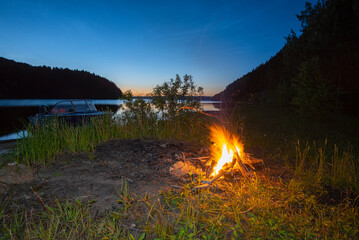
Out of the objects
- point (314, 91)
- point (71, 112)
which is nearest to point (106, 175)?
point (71, 112)

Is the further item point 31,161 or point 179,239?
point 31,161

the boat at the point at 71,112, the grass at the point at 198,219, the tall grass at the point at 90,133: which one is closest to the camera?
the grass at the point at 198,219

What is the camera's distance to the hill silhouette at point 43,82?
3816 inches

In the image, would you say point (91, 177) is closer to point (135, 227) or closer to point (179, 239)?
point (135, 227)

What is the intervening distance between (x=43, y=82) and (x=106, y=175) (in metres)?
128

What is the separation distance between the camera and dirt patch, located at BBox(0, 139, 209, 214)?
305cm

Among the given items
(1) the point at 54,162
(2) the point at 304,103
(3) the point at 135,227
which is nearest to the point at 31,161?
(1) the point at 54,162

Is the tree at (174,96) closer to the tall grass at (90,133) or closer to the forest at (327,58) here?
the tall grass at (90,133)

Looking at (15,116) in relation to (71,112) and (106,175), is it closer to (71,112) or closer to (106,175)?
(71,112)

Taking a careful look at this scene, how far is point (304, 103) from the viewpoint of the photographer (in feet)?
47.0

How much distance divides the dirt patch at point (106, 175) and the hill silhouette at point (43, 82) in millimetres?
94567

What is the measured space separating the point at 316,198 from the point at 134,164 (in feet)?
12.1

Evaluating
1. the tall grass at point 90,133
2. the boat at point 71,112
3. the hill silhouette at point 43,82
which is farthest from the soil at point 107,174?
the hill silhouette at point 43,82

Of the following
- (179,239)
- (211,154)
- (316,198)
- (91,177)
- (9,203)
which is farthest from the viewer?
(211,154)
